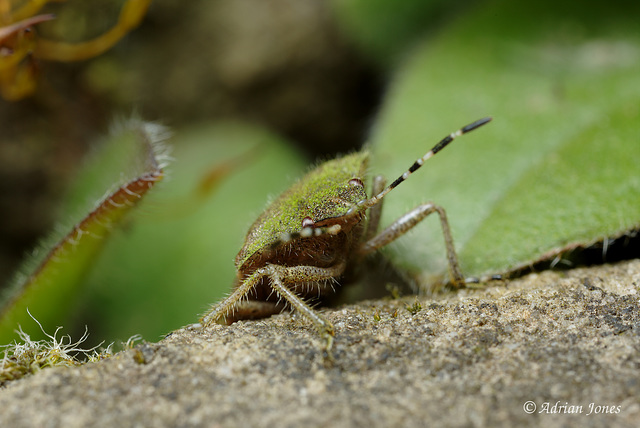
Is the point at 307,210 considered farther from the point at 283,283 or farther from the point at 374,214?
the point at 374,214

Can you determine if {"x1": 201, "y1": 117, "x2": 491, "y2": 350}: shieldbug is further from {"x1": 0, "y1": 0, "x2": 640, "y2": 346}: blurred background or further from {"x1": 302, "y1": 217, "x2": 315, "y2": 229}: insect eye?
{"x1": 0, "y1": 0, "x2": 640, "y2": 346}: blurred background

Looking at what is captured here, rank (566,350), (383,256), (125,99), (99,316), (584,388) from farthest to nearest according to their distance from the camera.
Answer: (125,99) < (99,316) < (383,256) < (566,350) < (584,388)

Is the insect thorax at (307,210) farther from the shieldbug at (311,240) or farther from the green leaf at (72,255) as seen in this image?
the green leaf at (72,255)

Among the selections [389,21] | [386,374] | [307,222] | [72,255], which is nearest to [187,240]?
[72,255]

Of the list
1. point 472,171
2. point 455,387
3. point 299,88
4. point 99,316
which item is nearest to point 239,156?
point 299,88

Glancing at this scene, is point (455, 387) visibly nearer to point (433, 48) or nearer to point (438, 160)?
point (438, 160)

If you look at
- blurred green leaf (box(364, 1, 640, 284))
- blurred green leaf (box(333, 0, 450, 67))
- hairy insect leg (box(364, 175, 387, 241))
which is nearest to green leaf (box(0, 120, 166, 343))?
hairy insect leg (box(364, 175, 387, 241))

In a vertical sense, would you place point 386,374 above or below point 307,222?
below
